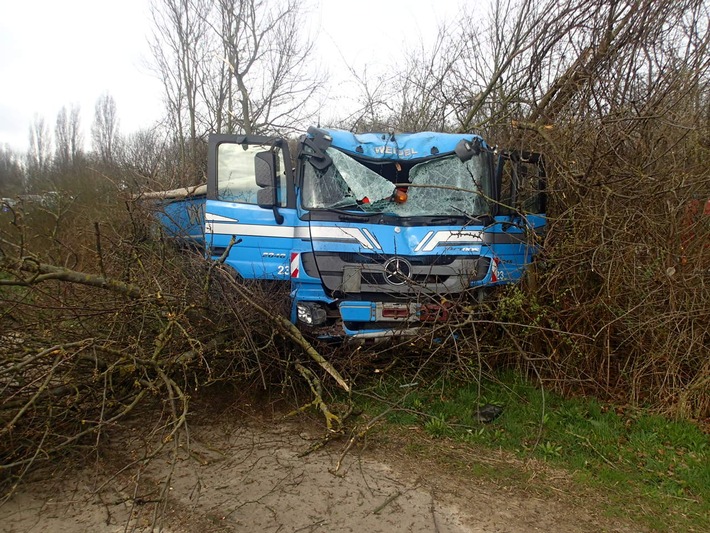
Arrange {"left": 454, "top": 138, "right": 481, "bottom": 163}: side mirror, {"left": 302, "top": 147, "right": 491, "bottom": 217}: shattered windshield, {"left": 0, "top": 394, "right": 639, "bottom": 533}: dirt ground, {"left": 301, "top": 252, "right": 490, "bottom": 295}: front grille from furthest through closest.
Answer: {"left": 454, "top": 138, "right": 481, "bottom": 163}: side mirror → {"left": 302, "top": 147, "right": 491, "bottom": 217}: shattered windshield → {"left": 301, "top": 252, "right": 490, "bottom": 295}: front grille → {"left": 0, "top": 394, "right": 639, "bottom": 533}: dirt ground

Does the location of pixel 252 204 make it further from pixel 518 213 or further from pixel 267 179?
pixel 518 213

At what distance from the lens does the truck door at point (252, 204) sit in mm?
5727

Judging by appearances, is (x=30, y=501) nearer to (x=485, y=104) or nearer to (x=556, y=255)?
(x=556, y=255)

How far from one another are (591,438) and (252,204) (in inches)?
165

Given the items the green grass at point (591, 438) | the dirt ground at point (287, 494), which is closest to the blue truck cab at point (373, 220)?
the green grass at point (591, 438)

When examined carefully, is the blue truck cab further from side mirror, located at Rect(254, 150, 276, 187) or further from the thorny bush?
the thorny bush

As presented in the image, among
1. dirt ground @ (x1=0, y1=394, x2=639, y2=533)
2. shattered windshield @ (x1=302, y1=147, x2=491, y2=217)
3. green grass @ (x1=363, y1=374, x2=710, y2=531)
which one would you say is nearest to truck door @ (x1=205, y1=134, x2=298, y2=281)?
shattered windshield @ (x1=302, y1=147, x2=491, y2=217)

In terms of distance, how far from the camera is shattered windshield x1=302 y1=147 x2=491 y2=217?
5.46m

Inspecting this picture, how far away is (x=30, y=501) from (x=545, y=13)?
786 centimetres

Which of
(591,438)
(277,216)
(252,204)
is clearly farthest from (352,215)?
(591,438)

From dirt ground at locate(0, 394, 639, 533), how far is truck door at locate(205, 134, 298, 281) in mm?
2233

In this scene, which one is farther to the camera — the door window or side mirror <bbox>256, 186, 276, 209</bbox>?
the door window

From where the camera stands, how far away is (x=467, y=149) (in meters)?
5.57

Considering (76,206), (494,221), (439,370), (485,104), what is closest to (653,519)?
(439,370)
